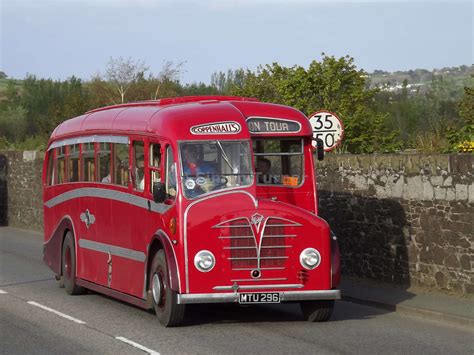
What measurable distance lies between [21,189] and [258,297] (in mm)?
23623

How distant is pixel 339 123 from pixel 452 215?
4.18m

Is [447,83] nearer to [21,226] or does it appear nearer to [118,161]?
[21,226]

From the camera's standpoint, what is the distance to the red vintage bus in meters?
12.9

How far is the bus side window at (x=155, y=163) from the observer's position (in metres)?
14.1

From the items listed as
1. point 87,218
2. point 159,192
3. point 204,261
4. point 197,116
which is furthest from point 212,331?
point 87,218

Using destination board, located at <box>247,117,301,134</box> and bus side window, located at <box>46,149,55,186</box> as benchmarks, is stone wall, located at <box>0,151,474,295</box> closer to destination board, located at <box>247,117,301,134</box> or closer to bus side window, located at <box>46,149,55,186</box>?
destination board, located at <box>247,117,301,134</box>

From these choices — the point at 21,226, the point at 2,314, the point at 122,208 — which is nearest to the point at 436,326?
the point at 122,208

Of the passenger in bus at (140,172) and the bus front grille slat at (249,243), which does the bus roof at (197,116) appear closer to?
the passenger in bus at (140,172)

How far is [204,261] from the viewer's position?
506 inches

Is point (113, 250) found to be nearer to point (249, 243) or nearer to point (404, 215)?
point (249, 243)

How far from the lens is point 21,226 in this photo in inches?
1406

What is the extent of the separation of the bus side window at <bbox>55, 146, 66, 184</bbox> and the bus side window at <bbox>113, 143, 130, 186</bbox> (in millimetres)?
3217

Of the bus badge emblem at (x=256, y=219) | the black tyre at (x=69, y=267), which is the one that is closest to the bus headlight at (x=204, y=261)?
the bus badge emblem at (x=256, y=219)

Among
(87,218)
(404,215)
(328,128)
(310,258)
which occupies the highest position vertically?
(328,128)
